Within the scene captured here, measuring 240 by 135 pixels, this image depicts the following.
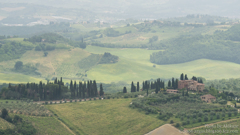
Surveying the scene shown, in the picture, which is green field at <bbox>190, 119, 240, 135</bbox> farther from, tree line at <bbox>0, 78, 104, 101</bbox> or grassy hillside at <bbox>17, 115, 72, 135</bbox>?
tree line at <bbox>0, 78, 104, 101</bbox>

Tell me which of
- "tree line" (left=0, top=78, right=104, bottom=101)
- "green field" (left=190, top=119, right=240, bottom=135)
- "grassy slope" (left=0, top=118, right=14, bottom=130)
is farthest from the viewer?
"tree line" (left=0, top=78, right=104, bottom=101)

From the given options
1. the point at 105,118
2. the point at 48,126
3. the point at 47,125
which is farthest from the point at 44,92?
the point at 48,126

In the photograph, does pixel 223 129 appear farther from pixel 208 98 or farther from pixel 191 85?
pixel 191 85

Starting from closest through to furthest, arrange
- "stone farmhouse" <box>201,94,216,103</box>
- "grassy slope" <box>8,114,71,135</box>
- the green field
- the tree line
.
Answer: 1. the green field
2. "grassy slope" <box>8,114,71,135</box>
3. "stone farmhouse" <box>201,94,216,103</box>
4. the tree line

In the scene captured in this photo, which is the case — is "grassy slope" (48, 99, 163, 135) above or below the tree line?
below

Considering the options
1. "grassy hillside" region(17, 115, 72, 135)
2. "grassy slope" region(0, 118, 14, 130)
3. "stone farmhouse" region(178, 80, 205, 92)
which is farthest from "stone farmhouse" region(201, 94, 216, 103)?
"grassy slope" region(0, 118, 14, 130)

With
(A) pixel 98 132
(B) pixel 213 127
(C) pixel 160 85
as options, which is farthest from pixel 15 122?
(C) pixel 160 85

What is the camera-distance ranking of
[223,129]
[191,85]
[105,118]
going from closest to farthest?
[223,129] < [105,118] < [191,85]

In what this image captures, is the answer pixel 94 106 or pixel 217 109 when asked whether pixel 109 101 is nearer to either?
pixel 94 106
